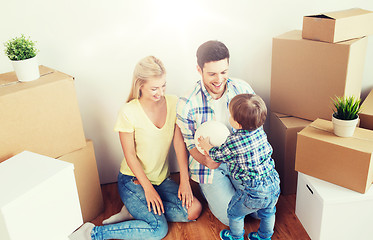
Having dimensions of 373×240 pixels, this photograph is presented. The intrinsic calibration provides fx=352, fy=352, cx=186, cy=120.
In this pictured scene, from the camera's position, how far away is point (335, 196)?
148cm

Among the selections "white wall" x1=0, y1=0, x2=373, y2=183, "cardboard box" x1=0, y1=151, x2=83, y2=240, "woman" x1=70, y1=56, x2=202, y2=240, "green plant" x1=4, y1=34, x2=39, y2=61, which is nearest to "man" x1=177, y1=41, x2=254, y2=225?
"woman" x1=70, y1=56, x2=202, y2=240

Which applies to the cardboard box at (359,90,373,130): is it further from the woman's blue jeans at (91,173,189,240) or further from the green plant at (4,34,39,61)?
the green plant at (4,34,39,61)

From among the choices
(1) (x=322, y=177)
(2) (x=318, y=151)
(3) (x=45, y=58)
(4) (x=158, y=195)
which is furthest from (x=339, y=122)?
(3) (x=45, y=58)

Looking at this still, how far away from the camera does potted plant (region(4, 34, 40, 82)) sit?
151 centimetres

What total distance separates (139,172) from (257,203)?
62cm

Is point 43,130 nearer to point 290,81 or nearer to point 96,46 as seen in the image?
point 96,46

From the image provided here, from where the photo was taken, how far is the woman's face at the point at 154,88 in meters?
1.66

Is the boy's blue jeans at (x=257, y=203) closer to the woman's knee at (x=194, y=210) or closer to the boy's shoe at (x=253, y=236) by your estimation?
the boy's shoe at (x=253, y=236)

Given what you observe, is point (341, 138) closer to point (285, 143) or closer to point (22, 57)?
point (285, 143)

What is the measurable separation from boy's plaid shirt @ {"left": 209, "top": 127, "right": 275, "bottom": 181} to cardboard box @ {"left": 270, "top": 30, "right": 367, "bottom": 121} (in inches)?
20.1

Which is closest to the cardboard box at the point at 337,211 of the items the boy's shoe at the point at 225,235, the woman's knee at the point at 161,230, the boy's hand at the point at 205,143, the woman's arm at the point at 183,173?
the boy's shoe at the point at 225,235

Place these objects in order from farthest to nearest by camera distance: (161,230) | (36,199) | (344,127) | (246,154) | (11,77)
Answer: (161,230) < (11,77) < (344,127) < (246,154) < (36,199)

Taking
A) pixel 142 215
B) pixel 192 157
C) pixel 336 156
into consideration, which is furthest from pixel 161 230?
pixel 336 156

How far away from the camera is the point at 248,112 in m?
1.34
